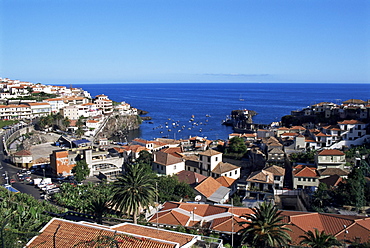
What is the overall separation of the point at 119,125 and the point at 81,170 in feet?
189

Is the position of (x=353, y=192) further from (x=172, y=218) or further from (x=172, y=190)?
(x=172, y=190)

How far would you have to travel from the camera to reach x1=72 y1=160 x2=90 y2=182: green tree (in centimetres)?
3722

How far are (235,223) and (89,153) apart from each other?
25.6m

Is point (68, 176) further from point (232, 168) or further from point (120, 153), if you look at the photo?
point (232, 168)

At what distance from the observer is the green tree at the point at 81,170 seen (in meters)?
37.2

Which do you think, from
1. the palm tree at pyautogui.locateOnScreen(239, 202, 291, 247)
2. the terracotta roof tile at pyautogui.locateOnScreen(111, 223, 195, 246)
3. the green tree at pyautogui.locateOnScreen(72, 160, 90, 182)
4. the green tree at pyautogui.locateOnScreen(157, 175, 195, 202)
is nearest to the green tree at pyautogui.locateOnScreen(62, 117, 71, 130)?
the green tree at pyautogui.locateOnScreen(72, 160, 90, 182)

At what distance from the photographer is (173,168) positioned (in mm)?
39312

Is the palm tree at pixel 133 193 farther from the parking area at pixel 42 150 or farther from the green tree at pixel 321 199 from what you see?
the parking area at pixel 42 150

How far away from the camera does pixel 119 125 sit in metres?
95.1

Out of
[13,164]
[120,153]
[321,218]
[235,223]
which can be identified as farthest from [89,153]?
[321,218]

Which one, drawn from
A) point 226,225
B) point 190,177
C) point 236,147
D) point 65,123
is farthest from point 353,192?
point 65,123

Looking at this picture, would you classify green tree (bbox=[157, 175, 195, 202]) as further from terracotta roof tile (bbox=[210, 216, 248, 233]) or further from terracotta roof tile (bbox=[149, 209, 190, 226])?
terracotta roof tile (bbox=[210, 216, 248, 233])

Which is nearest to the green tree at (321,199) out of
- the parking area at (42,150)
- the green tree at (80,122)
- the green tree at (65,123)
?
the parking area at (42,150)

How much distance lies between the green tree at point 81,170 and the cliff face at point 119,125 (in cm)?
4459
